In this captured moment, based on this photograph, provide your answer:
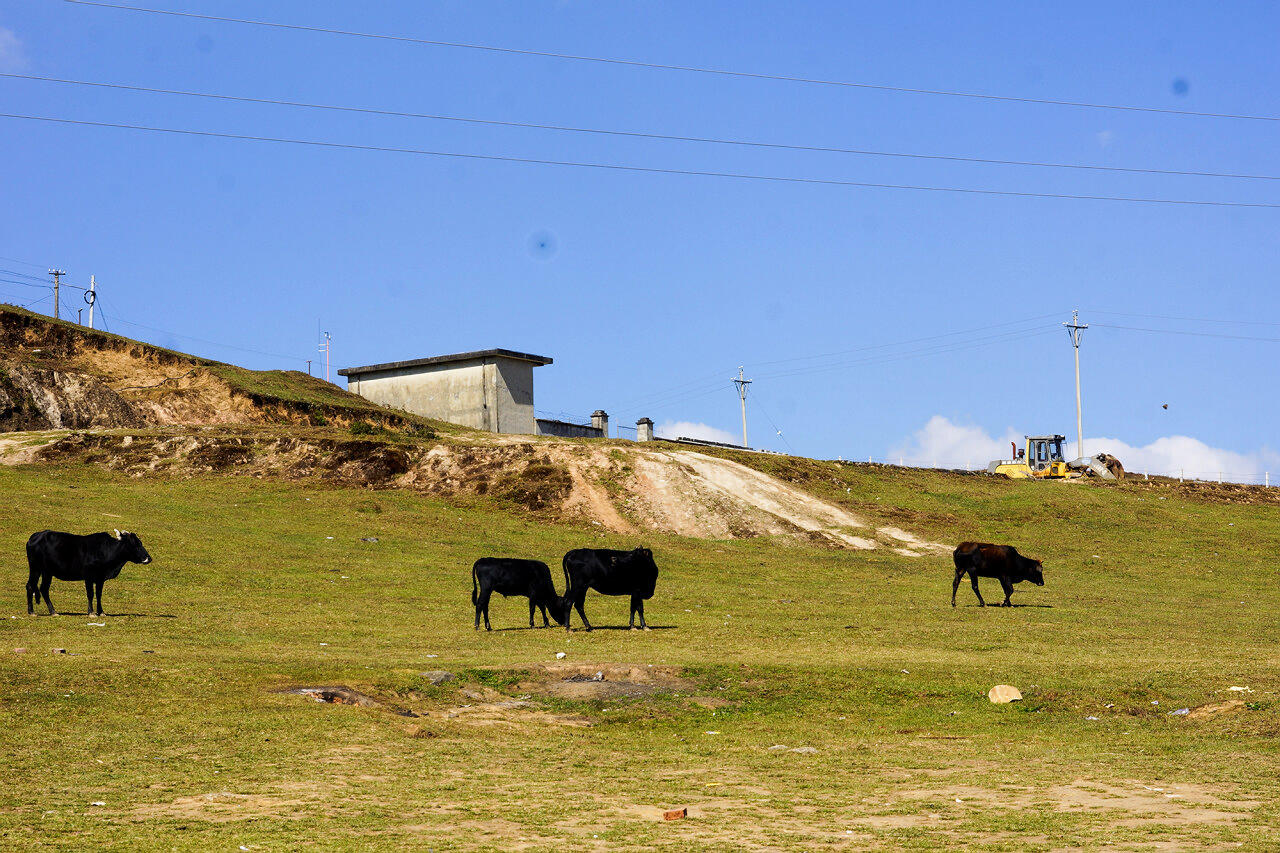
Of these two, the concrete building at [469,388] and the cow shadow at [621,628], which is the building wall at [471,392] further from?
the cow shadow at [621,628]

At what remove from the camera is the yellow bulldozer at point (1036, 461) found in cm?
8463

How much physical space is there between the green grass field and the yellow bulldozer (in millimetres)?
45090

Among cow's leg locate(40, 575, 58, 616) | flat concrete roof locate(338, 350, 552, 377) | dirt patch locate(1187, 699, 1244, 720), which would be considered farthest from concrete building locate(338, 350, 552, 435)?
dirt patch locate(1187, 699, 1244, 720)

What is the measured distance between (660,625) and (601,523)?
2319 cm

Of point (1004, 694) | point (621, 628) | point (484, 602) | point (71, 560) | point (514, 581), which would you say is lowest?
point (1004, 694)

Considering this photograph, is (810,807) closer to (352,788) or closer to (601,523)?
(352,788)

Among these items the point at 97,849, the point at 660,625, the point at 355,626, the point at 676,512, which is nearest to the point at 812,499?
the point at 676,512

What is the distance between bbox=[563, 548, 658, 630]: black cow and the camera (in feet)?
88.4

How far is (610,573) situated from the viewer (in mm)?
27078

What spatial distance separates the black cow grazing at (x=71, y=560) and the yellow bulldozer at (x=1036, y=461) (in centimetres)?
6852

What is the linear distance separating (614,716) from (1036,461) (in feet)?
246

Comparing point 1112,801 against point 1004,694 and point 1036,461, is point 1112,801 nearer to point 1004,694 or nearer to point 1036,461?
point 1004,694

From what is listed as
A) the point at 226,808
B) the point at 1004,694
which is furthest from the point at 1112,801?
the point at 226,808

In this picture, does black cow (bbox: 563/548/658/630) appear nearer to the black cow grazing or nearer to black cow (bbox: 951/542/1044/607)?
the black cow grazing
